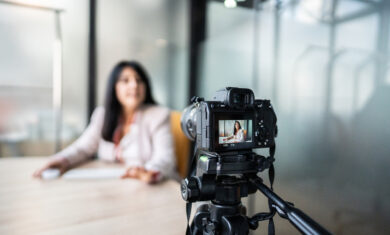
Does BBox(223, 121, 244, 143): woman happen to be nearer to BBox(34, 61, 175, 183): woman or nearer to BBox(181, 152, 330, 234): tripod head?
BBox(181, 152, 330, 234): tripod head

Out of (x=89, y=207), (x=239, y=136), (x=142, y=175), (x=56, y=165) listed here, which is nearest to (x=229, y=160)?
(x=239, y=136)

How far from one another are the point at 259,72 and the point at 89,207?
1068 mm

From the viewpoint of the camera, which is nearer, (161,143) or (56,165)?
(56,165)

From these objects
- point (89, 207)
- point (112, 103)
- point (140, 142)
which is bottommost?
point (89, 207)

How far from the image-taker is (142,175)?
1.15m

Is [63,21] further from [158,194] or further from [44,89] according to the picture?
[158,194]

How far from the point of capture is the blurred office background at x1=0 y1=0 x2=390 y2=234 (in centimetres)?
86

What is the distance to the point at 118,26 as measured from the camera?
2.38 metres

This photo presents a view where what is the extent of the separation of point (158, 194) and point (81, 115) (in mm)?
1674

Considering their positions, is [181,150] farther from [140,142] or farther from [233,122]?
[233,122]

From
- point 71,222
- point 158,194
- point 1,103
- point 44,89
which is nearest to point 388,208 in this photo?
point 158,194

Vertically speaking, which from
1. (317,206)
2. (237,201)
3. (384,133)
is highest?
(384,133)

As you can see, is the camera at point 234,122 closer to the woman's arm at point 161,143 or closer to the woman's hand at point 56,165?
Answer: the woman's arm at point 161,143

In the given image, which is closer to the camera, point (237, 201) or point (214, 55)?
point (237, 201)
